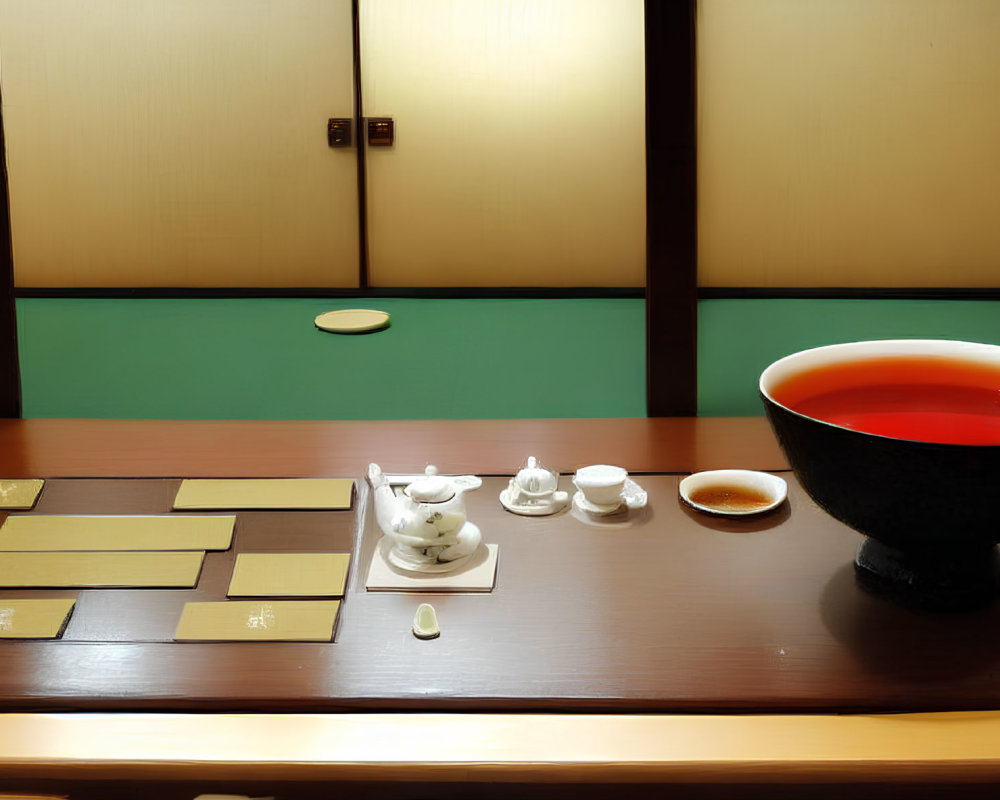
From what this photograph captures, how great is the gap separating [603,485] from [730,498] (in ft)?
0.40

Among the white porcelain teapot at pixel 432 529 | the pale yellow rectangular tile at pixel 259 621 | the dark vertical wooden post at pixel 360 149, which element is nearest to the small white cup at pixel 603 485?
the white porcelain teapot at pixel 432 529

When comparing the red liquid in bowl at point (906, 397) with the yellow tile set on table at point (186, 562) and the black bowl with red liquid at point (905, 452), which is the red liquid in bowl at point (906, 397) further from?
the yellow tile set on table at point (186, 562)

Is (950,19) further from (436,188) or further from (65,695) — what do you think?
(65,695)

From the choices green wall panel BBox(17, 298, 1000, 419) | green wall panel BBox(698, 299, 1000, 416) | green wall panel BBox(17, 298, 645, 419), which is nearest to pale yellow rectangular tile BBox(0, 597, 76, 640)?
green wall panel BBox(17, 298, 1000, 419)

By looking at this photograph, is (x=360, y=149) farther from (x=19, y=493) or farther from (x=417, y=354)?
(x=19, y=493)

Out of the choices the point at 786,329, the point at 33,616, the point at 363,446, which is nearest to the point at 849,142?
the point at 786,329

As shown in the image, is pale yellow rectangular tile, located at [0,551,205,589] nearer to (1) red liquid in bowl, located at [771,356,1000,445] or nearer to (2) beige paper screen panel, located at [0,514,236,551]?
(2) beige paper screen panel, located at [0,514,236,551]

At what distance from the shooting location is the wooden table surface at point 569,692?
0.54 meters

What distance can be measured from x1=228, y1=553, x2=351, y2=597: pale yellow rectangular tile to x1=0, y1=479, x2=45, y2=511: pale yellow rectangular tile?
25cm

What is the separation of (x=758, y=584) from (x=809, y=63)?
315cm

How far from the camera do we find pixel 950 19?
3.38 metres

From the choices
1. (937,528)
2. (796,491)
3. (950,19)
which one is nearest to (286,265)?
(950,19)

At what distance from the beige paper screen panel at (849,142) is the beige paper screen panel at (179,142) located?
139 cm

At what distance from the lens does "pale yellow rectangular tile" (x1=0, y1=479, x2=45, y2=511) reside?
2.84 ft
